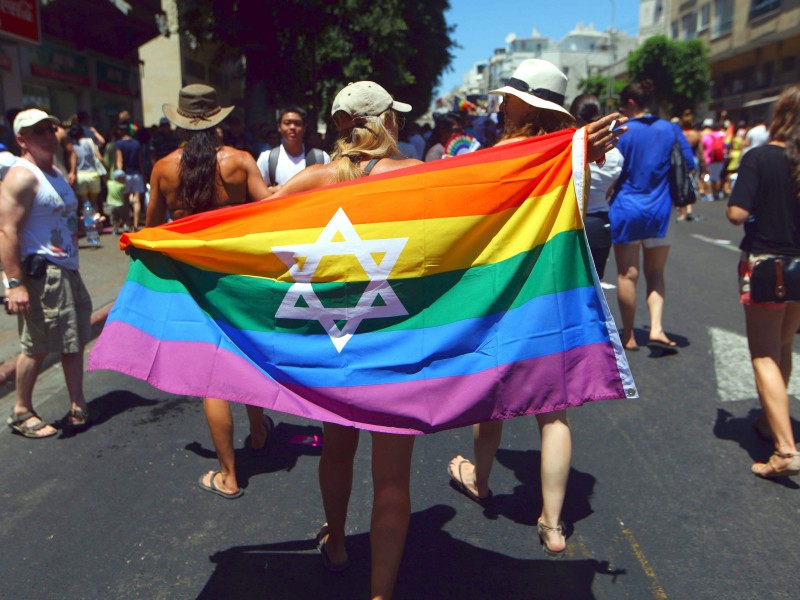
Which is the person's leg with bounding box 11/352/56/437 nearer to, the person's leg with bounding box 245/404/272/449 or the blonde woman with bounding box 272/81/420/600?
the person's leg with bounding box 245/404/272/449

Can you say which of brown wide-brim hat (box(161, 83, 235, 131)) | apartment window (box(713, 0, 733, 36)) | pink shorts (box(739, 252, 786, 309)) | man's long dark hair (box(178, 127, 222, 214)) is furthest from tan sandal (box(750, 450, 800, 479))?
apartment window (box(713, 0, 733, 36))

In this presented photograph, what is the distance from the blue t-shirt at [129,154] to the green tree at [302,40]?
976 cm

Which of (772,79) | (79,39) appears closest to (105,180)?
(79,39)

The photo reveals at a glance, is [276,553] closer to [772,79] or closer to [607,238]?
[607,238]

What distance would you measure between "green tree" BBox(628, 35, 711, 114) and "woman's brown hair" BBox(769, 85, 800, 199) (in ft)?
143

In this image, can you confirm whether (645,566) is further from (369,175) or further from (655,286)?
(655,286)

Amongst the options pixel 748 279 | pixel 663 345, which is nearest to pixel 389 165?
pixel 748 279

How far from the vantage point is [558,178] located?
259cm

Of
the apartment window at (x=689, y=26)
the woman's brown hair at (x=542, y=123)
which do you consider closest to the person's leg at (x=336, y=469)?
the woman's brown hair at (x=542, y=123)

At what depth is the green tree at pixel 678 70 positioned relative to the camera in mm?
44844

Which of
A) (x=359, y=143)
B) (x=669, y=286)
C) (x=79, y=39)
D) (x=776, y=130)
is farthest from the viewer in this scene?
(x=79, y=39)

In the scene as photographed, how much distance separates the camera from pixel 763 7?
36.8 meters

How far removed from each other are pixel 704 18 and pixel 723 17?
395 cm

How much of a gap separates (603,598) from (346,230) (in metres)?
1.73
